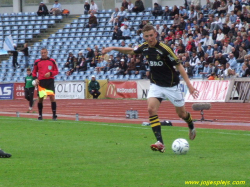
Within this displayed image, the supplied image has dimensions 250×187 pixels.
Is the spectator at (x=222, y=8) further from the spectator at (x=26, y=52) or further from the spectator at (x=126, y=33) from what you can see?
the spectator at (x=26, y=52)

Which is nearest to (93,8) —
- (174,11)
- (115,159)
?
(174,11)

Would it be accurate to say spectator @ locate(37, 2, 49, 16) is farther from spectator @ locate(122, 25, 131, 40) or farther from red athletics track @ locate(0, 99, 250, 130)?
→ red athletics track @ locate(0, 99, 250, 130)

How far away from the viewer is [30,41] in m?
42.6

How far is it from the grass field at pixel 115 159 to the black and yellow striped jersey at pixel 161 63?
1266 millimetres

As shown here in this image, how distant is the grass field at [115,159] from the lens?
258 inches

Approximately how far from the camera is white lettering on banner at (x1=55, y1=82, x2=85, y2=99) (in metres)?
34.0

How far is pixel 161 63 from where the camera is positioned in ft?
31.9

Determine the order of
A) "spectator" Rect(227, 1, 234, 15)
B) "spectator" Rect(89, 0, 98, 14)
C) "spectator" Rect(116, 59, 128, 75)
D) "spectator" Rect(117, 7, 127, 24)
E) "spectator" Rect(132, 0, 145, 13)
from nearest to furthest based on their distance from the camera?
1. "spectator" Rect(227, 1, 234, 15)
2. "spectator" Rect(116, 59, 128, 75)
3. "spectator" Rect(117, 7, 127, 24)
4. "spectator" Rect(132, 0, 145, 13)
5. "spectator" Rect(89, 0, 98, 14)

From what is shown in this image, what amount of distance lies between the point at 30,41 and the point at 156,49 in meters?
34.0

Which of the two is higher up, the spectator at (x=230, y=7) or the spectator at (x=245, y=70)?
the spectator at (x=230, y=7)

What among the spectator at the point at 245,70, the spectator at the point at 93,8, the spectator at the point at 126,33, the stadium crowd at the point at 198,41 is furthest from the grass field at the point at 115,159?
the spectator at the point at 93,8

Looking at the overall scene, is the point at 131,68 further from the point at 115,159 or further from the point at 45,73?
the point at 115,159

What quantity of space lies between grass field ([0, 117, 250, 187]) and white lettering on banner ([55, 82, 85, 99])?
65.6 feet

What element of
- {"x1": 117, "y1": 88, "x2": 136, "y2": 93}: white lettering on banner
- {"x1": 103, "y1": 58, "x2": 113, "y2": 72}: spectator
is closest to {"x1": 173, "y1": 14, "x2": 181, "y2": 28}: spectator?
{"x1": 103, "y1": 58, "x2": 113, "y2": 72}: spectator
